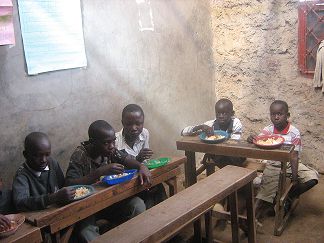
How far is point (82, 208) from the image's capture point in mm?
2641

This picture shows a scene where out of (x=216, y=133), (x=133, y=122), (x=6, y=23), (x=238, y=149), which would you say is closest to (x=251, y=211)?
(x=238, y=149)

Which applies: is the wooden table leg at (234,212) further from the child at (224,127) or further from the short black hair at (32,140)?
the short black hair at (32,140)

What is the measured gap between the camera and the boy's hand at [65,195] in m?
2.52

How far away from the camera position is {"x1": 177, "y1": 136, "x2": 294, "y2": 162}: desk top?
3.42 metres

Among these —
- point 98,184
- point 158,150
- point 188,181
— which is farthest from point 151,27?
point 98,184

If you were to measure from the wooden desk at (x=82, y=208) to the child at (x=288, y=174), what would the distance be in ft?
4.64

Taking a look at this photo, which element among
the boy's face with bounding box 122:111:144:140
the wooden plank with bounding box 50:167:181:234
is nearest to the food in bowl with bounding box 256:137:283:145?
the wooden plank with bounding box 50:167:181:234

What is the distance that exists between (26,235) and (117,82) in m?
2.40

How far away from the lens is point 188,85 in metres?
5.45

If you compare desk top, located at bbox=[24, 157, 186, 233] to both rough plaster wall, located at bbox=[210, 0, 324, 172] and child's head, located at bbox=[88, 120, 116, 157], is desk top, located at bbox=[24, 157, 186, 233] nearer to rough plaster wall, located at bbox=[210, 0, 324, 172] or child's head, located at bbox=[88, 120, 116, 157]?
child's head, located at bbox=[88, 120, 116, 157]

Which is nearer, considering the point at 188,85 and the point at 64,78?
the point at 64,78

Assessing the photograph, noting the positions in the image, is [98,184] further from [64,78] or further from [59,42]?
[59,42]

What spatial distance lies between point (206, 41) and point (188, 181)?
8.45 feet

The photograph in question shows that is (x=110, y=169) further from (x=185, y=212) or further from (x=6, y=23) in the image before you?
(x=6, y=23)
